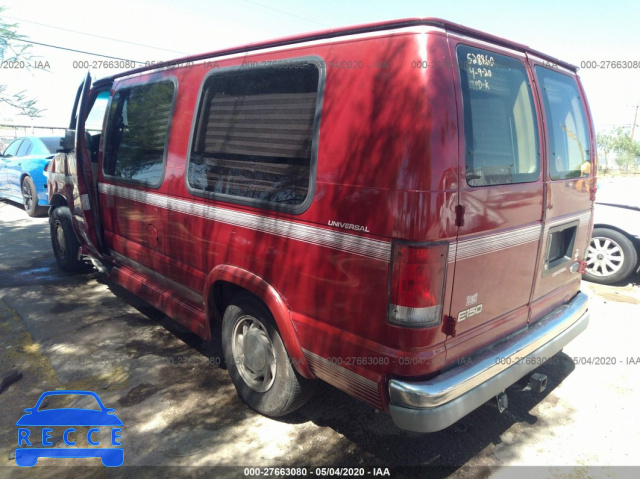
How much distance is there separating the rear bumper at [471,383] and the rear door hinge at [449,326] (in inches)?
8.2

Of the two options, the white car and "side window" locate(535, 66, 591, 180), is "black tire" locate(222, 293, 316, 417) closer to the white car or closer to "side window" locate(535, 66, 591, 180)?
"side window" locate(535, 66, 591, 180)

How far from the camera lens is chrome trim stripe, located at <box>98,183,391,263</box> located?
6.88 ft

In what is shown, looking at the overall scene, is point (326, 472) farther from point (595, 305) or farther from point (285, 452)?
point (595, 305)

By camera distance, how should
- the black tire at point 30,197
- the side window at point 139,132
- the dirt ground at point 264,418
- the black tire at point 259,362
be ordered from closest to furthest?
the dirt ground at point 264,418 < the black tire at point 259,362 < the side window at point 139,132 < the black tire at point 30,197

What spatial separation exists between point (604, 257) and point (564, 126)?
3638mm

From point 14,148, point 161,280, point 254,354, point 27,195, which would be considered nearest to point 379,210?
point 254,354

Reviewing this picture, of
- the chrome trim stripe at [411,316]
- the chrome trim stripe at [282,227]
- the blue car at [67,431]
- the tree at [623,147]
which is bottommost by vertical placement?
the blue car at [67,431]

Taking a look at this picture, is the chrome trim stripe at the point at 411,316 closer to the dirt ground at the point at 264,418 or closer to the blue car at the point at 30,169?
the dirt ground at the point at 264,418

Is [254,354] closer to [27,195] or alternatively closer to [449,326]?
[449,326]

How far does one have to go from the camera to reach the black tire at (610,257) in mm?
5629

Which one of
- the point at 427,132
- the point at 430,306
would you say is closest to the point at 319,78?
the point at 427,132

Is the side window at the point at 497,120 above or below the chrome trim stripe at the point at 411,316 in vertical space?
above

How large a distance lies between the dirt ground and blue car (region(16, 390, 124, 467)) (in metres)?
0.05

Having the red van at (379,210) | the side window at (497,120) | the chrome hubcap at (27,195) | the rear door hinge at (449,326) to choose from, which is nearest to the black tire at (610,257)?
the red van at (379,210)
